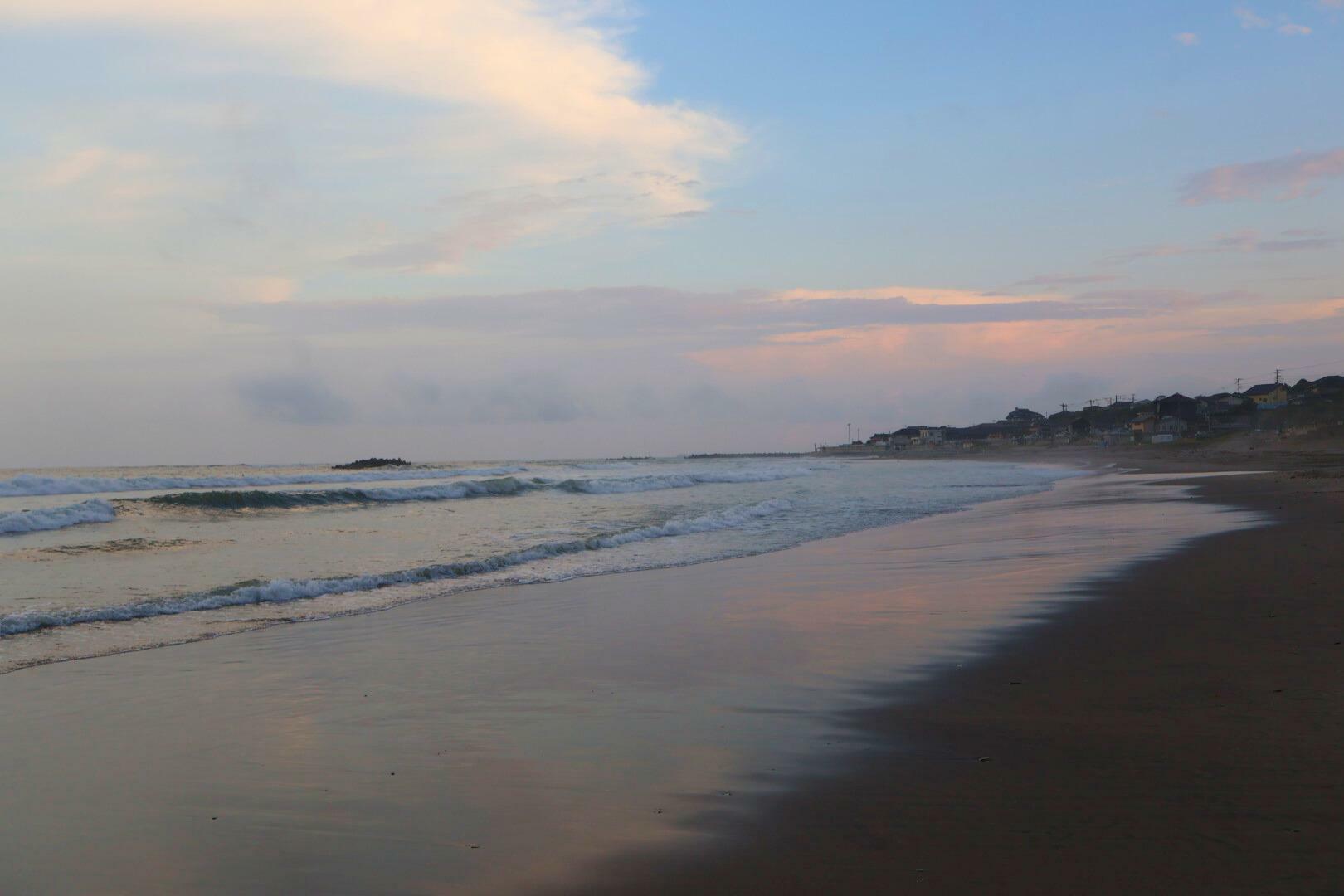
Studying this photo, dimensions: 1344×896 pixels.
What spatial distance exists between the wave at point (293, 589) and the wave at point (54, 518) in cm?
1293

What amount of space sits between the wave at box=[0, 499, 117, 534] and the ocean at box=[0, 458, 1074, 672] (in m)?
0.05

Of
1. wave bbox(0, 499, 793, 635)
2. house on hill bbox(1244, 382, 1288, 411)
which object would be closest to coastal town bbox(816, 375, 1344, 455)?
house on hill bbox(1244, 382, 1288, 411)

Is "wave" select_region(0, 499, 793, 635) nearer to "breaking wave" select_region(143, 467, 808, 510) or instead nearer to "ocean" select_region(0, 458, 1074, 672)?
"ocean" select_region(0, 458, 1074, 672)

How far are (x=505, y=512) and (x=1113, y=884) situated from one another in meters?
25.5

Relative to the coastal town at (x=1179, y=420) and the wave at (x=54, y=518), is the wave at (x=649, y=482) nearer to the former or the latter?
the wave at (x=54, y=518)

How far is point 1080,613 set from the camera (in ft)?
28.6

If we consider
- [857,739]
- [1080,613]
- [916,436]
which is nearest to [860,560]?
[1080,613]

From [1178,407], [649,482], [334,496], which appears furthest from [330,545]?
[1178,407]

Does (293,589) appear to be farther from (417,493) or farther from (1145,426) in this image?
(1145,426)

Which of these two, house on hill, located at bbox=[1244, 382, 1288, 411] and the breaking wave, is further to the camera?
house on hill, located at bbox=[1244, 382, 1288, 411]

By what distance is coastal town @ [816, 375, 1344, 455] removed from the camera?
95.8 meters

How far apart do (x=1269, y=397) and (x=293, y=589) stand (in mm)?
135930

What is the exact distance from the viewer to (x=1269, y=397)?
392 ft

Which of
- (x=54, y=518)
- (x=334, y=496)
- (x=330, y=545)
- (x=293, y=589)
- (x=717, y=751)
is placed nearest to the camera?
(x=717, y=751)
